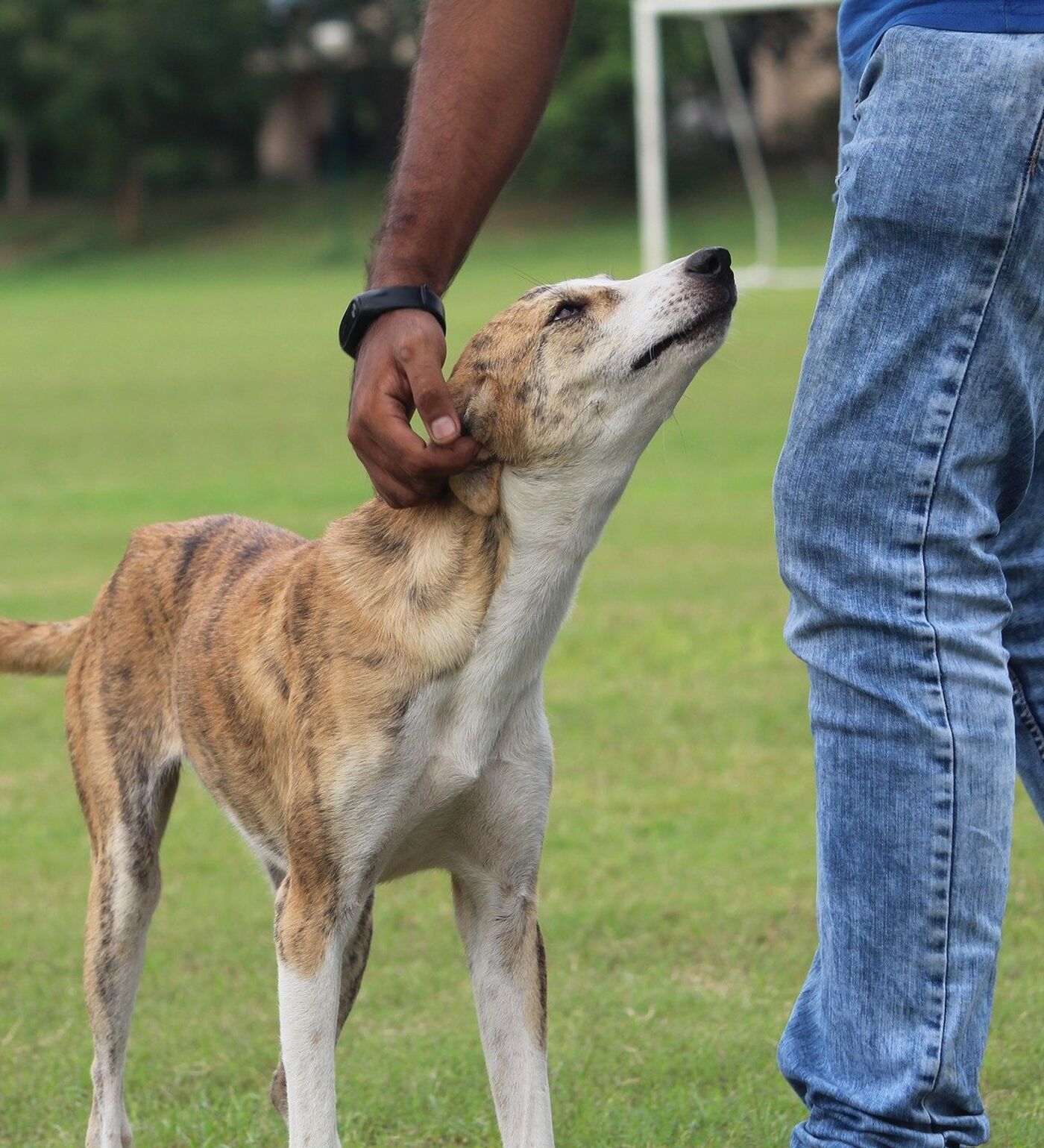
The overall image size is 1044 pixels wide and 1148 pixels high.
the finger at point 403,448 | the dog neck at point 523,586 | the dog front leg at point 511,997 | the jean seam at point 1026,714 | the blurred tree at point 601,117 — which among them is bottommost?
the blurred tree at point 601,117

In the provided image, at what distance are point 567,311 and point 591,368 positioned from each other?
0.15 metres

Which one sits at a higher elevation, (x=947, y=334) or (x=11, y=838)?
(x=947, y=334)

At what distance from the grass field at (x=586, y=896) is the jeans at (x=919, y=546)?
1.01m

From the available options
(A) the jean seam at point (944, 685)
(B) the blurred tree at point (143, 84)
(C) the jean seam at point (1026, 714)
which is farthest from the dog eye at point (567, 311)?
(B) the blurred tree at point (143, 84)

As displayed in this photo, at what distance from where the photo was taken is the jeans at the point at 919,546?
7.89 ft

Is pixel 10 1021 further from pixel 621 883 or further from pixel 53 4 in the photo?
pixel 53 4

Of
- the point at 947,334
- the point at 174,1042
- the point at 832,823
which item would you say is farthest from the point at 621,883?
the point at 947,334

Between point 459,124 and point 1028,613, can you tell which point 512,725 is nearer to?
point 1028,613

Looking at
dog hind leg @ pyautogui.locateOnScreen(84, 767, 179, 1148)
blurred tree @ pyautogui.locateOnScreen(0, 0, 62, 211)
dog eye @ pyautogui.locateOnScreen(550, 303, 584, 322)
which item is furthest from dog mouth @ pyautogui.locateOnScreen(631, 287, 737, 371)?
blurred tree @ pyautogui.locateOnScreen(0, 0, 62, 211)

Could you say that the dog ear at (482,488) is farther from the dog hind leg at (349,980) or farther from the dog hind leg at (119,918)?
the dog hind leg at (119,918)

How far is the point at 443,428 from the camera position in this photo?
282 cm

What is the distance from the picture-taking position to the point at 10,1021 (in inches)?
171

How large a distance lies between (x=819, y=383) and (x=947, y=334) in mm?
197

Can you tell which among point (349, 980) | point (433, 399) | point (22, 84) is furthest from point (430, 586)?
point (22, 84)
